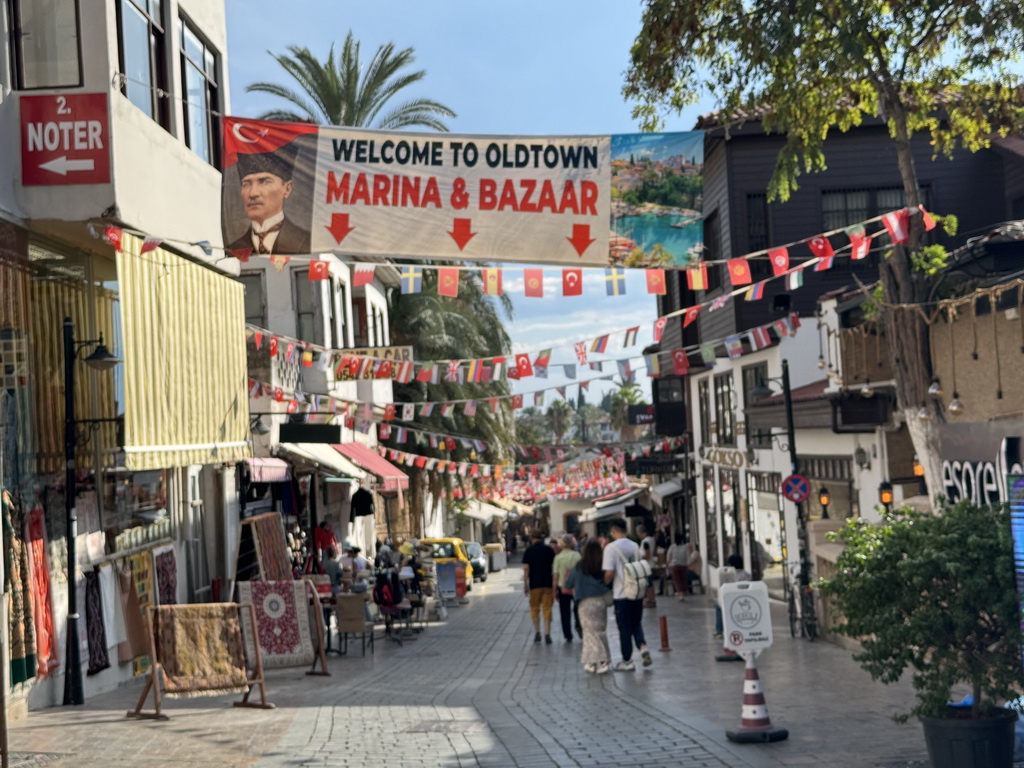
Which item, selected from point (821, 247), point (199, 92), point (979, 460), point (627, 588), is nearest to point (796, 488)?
point (627, 588)

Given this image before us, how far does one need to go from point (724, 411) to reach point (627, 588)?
19990 millimetres

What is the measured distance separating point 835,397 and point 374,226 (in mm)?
13067

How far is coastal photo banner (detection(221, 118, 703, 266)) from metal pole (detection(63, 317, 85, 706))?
2.50m

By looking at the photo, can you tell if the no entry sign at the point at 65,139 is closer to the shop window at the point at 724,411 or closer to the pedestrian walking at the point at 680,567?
the shop window at the point at 724,411

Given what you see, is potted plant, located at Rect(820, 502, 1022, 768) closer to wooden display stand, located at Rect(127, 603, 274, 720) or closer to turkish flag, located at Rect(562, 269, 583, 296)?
turkish flag, located at Rect(562, 269, 583, 296)

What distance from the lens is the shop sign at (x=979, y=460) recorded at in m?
11.0

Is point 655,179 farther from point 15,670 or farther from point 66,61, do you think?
point 15,670

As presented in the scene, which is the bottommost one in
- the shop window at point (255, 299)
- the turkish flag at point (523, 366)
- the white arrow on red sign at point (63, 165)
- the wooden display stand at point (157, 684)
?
the wooden display stand at point (157, 684)

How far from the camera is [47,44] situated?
531 inches

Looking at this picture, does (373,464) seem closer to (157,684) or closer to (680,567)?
(680,567)

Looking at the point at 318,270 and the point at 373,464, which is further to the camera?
the point at 373,464

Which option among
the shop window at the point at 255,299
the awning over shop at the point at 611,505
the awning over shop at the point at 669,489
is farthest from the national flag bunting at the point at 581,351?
the awning over shop at the point at 611,505

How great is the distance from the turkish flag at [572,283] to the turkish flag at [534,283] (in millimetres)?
246

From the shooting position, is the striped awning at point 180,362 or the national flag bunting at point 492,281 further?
the striped awning at point 180,362
